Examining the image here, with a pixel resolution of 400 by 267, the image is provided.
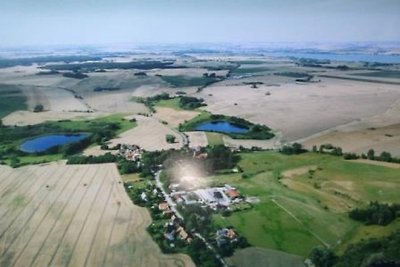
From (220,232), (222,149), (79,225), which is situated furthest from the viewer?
(222,149)

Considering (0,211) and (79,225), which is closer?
(79,225)

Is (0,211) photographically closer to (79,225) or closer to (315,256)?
(79,225)

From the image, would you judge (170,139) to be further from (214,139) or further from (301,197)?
(301,197)

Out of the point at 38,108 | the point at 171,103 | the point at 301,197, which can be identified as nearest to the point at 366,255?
the point at 301,197

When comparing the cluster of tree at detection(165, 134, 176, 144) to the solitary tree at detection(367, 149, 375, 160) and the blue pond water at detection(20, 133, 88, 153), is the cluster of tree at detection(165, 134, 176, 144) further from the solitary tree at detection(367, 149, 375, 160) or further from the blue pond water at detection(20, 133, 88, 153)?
the solitary tree at detection(367, 149, 375, 160)

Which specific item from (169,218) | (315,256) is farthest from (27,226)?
(315,256)
